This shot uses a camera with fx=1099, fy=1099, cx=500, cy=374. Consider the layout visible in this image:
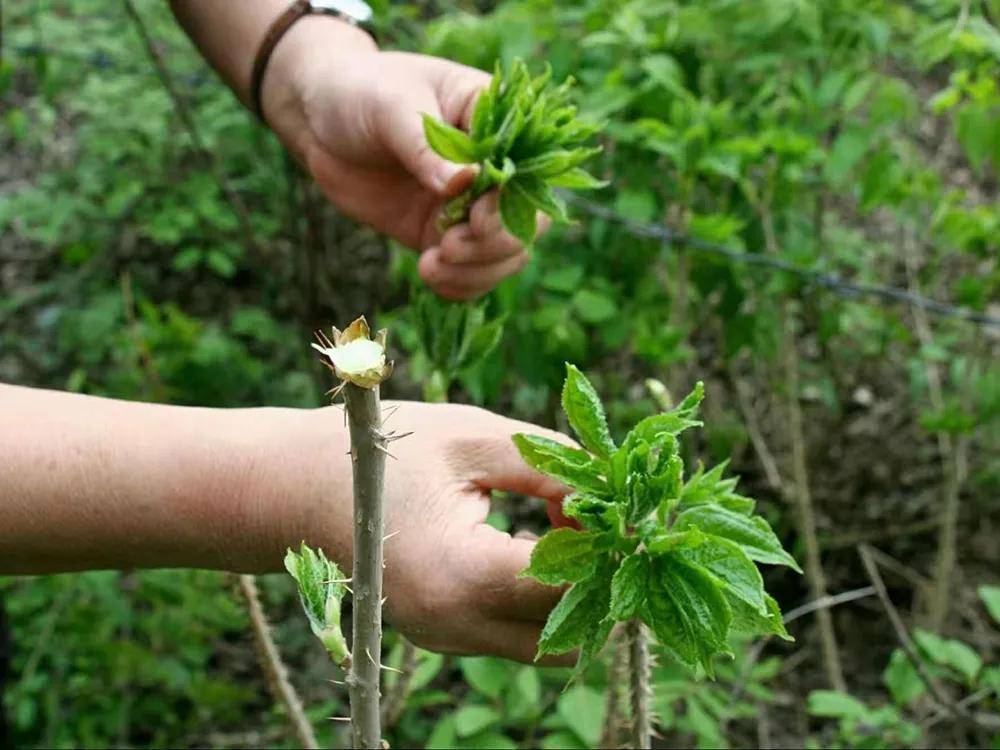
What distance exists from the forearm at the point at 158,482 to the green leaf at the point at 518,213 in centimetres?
40

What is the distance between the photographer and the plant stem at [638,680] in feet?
3.46

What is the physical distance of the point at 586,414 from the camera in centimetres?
94

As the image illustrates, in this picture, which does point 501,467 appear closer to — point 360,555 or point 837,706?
point 360,555

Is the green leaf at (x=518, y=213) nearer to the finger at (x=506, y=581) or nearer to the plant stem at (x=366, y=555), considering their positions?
the finger at (x=506, y=581)

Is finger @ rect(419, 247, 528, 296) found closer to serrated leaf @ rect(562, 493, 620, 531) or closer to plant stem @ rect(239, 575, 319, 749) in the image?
plant stem @ rect(239, 575, 319, 749)

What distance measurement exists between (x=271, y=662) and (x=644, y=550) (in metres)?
0.66

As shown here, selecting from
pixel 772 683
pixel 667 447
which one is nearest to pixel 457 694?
pixel 772 683

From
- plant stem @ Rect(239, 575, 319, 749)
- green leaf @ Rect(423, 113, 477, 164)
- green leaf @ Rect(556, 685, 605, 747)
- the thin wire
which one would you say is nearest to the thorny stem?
green leaf @ Rect(556, 685, 605, 747)

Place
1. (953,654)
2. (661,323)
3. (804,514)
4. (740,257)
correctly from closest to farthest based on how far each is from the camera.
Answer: (953,654) < (740,257) < (661,323) < (804,514)

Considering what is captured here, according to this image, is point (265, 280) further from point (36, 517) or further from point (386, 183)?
point (36, 517)

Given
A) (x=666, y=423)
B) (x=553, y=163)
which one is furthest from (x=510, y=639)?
(x=553, y=163)

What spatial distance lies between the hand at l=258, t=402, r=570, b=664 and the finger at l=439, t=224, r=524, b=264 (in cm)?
45

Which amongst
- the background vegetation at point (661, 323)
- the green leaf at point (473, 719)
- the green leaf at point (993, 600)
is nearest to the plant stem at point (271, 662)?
the background vegetation at point (661, 323)

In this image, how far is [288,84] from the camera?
6.08 ft
